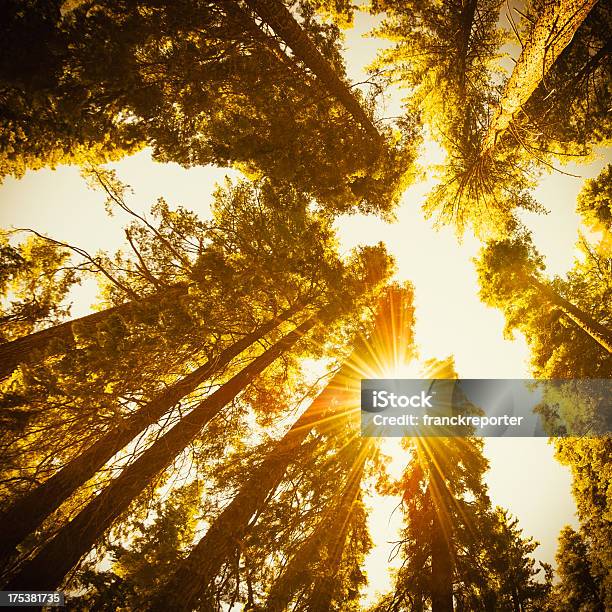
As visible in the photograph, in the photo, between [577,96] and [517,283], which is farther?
[517,283]

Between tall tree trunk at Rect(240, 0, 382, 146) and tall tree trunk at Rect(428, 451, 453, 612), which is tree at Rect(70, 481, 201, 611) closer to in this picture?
tall tree trunk at Rect(428, 451, 453, 612)

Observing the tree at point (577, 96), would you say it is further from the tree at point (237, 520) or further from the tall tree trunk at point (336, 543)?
the tall tree trunk at point (336, 543)

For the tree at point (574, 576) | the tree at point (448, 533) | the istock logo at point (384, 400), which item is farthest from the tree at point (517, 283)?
the tree at point (574, 576)

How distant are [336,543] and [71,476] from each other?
4.64 m

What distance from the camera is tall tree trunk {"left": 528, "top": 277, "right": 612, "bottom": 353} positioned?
9.11m

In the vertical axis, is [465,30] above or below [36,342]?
above

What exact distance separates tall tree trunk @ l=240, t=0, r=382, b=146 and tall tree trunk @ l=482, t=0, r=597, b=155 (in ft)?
7.54

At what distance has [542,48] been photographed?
4.15 meters

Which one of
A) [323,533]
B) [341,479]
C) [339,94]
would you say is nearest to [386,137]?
[339,94]

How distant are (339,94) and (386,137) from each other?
1412 millimetres

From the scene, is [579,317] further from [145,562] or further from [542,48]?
[145,562]
